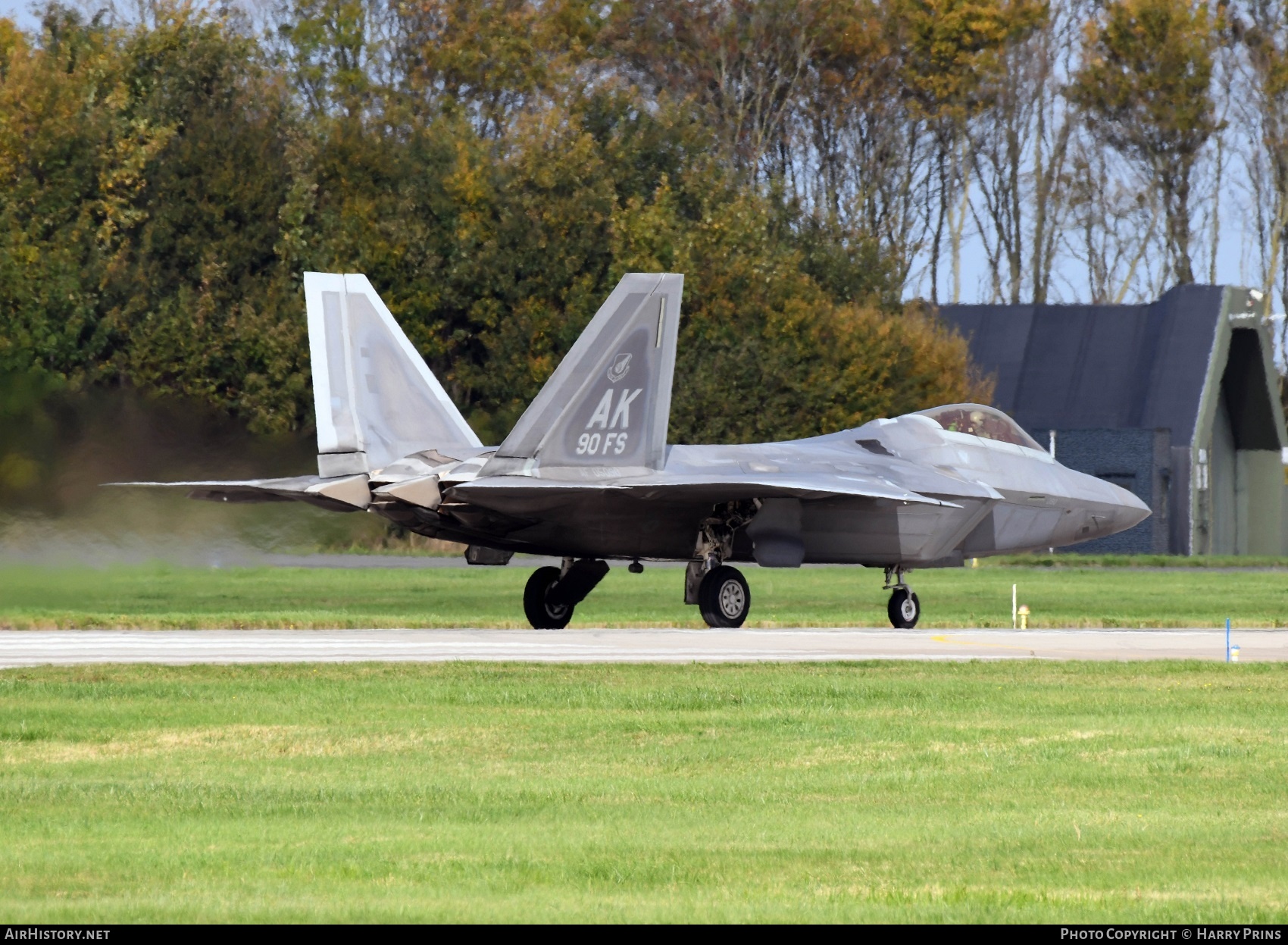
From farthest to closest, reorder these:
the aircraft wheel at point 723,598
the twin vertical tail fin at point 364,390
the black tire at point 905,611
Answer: the black tire at point 905,611, the aircraft wheel at point 723,598, the twin vertical tail fin at point 364,390

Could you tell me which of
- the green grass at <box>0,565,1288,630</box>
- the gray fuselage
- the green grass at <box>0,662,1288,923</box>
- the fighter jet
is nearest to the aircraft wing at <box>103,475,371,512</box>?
the fighter jet

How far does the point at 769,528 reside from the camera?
2386cm

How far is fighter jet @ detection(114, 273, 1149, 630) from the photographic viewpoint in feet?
72.9

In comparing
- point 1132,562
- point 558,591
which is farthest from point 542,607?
point 1132,562

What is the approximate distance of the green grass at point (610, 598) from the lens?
80.8 ft

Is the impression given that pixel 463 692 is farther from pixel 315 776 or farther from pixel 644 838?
pixel 644 838

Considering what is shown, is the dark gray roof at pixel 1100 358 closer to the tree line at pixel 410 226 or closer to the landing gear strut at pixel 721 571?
the tree line at pixel 410 226

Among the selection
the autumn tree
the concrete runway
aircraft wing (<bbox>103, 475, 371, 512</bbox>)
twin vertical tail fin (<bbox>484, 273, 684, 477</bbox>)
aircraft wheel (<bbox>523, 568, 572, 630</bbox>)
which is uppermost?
the autumn tree

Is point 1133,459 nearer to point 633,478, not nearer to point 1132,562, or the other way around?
point 1132,562

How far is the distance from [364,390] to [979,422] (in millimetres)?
8645

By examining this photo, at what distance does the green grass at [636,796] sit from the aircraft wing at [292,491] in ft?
18.2

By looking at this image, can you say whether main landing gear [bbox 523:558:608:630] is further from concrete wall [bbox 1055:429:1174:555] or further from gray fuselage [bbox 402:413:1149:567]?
concrete wall [bbox 1055:429:1174:555]

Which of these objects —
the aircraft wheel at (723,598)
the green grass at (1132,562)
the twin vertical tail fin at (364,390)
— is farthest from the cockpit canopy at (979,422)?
the green grass at (1132,562)

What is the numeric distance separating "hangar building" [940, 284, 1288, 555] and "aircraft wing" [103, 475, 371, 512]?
1200 inches
